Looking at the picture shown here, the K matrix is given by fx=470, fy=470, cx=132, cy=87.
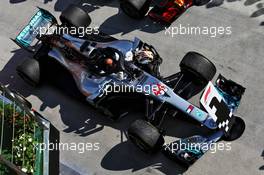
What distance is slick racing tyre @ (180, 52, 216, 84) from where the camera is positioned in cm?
1014


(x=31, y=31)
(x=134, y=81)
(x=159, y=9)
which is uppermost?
(x=31, y=31)

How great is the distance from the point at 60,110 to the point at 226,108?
398 centimetres

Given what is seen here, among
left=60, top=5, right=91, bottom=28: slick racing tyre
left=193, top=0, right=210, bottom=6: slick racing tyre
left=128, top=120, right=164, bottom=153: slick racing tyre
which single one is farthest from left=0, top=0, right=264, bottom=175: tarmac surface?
left=60, top=5, right=91, bottom=28: slick racing tyre

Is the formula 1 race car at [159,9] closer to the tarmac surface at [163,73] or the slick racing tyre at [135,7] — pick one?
the slick racing tyre at [135,7]

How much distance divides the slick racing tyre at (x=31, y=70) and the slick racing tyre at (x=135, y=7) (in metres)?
2.70

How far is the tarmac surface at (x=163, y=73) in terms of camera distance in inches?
393

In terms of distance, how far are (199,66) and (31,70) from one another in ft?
13.0

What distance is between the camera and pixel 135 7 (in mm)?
11828

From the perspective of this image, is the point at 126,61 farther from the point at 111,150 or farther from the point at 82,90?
the point at 111,150

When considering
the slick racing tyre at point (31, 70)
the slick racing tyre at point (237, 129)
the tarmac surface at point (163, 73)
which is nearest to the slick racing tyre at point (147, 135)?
the tarmac surface at point (163, 73)

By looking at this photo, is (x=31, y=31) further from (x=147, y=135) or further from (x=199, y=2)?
(x=199, y=2)

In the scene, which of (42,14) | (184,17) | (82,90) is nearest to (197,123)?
(82,90)

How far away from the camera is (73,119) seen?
11.0 m

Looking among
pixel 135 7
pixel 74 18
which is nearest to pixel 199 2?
pixel 135 7
